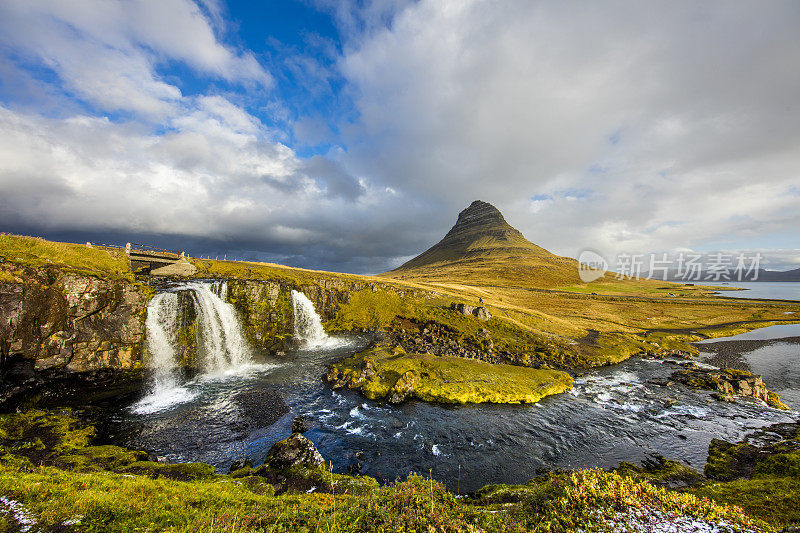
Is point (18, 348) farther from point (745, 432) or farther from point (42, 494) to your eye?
point (745, 432)

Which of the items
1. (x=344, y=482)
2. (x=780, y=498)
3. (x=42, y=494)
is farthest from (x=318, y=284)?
(x=780, y=498)

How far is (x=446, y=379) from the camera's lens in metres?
32.4

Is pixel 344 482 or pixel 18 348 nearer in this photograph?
pixel 344 482

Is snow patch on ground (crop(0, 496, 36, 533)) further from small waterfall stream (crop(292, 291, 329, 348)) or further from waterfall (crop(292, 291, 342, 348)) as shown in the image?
small waterfall stream (crop(292, 291, 329, 348))

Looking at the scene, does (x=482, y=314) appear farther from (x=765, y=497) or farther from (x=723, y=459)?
(x=765, y=497)

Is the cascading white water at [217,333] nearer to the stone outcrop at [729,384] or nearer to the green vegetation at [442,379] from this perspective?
the green vegetation at [442,379]

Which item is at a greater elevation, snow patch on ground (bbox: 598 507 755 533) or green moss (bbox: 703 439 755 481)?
snow patch on ground (bbox: 598 507 755 533)

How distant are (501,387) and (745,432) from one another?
67.6 ft

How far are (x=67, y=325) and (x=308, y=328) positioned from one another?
28840 mm

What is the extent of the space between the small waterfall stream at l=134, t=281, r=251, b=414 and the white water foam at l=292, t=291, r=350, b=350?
9.41 metres

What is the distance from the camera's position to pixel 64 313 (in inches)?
1125

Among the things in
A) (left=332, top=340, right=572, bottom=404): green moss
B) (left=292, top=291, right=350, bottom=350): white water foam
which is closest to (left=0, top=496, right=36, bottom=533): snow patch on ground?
(left=332, top=340, right=572, bottom=404): green moss

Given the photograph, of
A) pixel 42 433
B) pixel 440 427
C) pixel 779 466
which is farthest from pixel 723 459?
pixel 42 433

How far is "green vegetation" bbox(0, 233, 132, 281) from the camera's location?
2900cm
